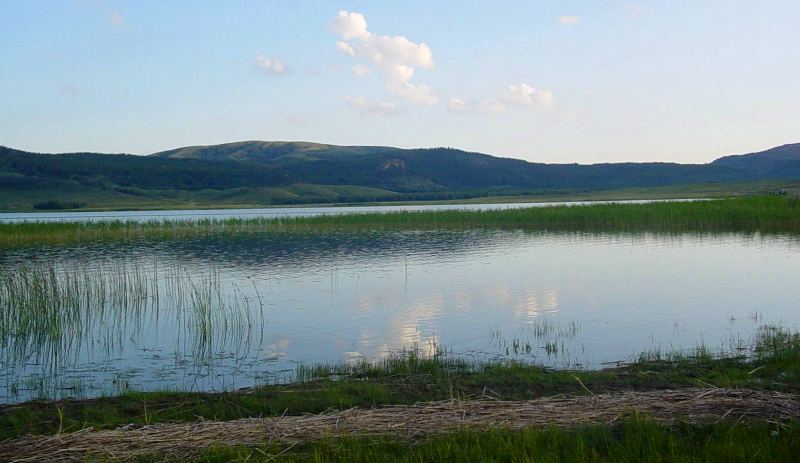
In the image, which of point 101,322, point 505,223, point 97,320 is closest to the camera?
point 101,322

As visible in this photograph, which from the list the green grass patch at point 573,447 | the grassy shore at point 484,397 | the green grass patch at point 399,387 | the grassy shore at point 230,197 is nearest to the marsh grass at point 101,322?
the green grass patch at point 399,387

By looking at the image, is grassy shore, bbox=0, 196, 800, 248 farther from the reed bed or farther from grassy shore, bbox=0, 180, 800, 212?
grassy shore, bbox=0, 180, 800, 212

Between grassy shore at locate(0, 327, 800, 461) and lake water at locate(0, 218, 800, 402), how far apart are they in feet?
4.62

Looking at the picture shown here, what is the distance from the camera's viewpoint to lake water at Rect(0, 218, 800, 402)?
13727 millimetres

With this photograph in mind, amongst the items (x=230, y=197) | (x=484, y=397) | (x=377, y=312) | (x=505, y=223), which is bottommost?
(x=377, y=312)

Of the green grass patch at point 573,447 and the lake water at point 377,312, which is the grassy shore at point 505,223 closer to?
the lake water at point 377,312

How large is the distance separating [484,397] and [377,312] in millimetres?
9858

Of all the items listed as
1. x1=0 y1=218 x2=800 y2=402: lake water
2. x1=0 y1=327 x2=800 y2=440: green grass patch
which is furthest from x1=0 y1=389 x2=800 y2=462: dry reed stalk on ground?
x1=0 y1=218 x2=800 y2=402: lake water

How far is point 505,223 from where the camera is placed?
56.7 metres

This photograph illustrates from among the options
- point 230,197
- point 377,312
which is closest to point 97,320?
point 377,312

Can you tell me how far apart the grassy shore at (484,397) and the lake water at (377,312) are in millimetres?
1407

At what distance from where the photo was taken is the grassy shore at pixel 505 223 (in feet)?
149

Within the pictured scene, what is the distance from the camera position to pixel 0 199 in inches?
5531

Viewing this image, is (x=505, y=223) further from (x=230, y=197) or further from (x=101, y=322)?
(x=230, y=197)
